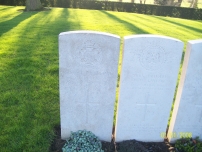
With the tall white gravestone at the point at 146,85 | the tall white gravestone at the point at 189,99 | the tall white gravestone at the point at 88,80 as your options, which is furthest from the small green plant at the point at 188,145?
the tall white gravestone at the point at 88,80

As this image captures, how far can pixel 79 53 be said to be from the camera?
234 cm

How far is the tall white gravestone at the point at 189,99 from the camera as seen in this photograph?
238cm

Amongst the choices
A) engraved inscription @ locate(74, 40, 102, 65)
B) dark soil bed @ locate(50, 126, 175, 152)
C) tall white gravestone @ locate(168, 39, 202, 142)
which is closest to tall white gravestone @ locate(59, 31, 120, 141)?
engraved inscription @ locate(74, 40, 102, 65)

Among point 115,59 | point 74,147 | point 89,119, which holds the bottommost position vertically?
point 74,147

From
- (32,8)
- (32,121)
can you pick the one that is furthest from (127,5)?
(32,121)

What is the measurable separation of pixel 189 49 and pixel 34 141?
2248 millimetres

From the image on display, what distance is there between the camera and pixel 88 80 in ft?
8.18

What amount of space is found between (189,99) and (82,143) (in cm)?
145

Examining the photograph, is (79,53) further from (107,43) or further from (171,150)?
(171,150)

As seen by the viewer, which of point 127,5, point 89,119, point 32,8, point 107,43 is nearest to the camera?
point 107,43

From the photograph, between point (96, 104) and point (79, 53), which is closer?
point (79, 53)

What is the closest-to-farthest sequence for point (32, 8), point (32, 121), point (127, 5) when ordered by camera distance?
point (32, 121) < point (32, 8) < point (127, 5)

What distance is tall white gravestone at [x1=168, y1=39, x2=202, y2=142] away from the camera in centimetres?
238

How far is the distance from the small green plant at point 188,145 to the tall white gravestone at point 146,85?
10.2 inches
